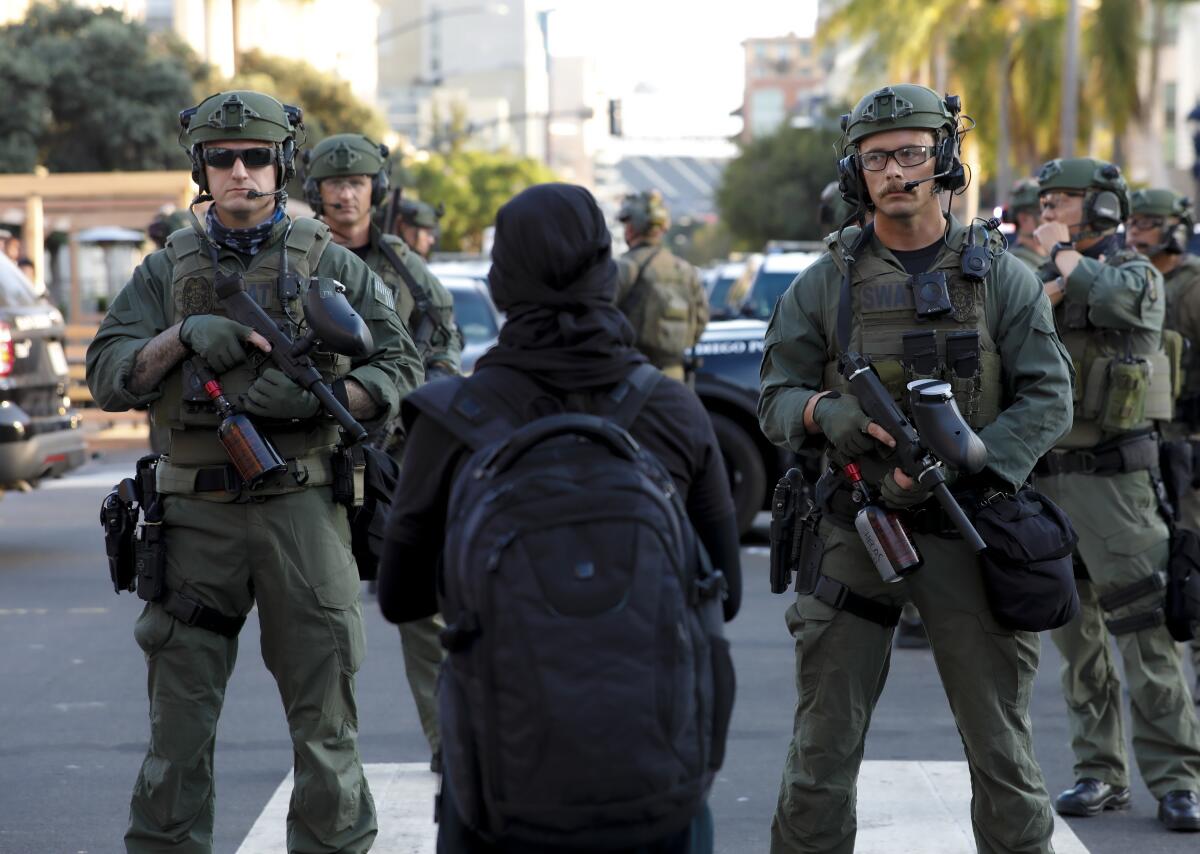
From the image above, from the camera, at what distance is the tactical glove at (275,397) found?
15.8 feet

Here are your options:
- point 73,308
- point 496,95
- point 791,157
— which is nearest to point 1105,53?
point 73,308

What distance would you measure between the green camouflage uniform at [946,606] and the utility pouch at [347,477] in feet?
3.61

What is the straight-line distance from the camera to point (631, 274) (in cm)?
1158

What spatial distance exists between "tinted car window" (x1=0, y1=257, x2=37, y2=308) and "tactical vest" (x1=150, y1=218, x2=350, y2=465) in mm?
7162

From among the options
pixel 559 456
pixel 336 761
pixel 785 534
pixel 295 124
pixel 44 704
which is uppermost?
pixel 295 124

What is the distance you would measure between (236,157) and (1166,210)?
166 inches

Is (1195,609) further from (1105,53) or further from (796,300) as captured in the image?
(1105,53)

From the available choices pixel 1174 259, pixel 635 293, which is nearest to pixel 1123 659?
pixel 1174 259

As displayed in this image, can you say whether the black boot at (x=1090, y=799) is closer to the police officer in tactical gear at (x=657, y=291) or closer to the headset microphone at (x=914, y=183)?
the headset microphone at (x=914, y=183)

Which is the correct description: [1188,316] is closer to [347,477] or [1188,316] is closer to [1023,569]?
[1023,569]

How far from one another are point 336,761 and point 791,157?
2761 inches

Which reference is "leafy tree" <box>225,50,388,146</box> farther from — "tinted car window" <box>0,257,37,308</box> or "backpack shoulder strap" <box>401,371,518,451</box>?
"backpack shoulder strap" <box>401,371,518,451</box>

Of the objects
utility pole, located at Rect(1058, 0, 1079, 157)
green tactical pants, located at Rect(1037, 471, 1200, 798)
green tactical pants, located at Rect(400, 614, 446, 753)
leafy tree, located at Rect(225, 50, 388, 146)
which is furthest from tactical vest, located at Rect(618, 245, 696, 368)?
leafy tree, located at Rect(225, 50, 388, 146)

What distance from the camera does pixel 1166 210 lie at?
7707 mm
